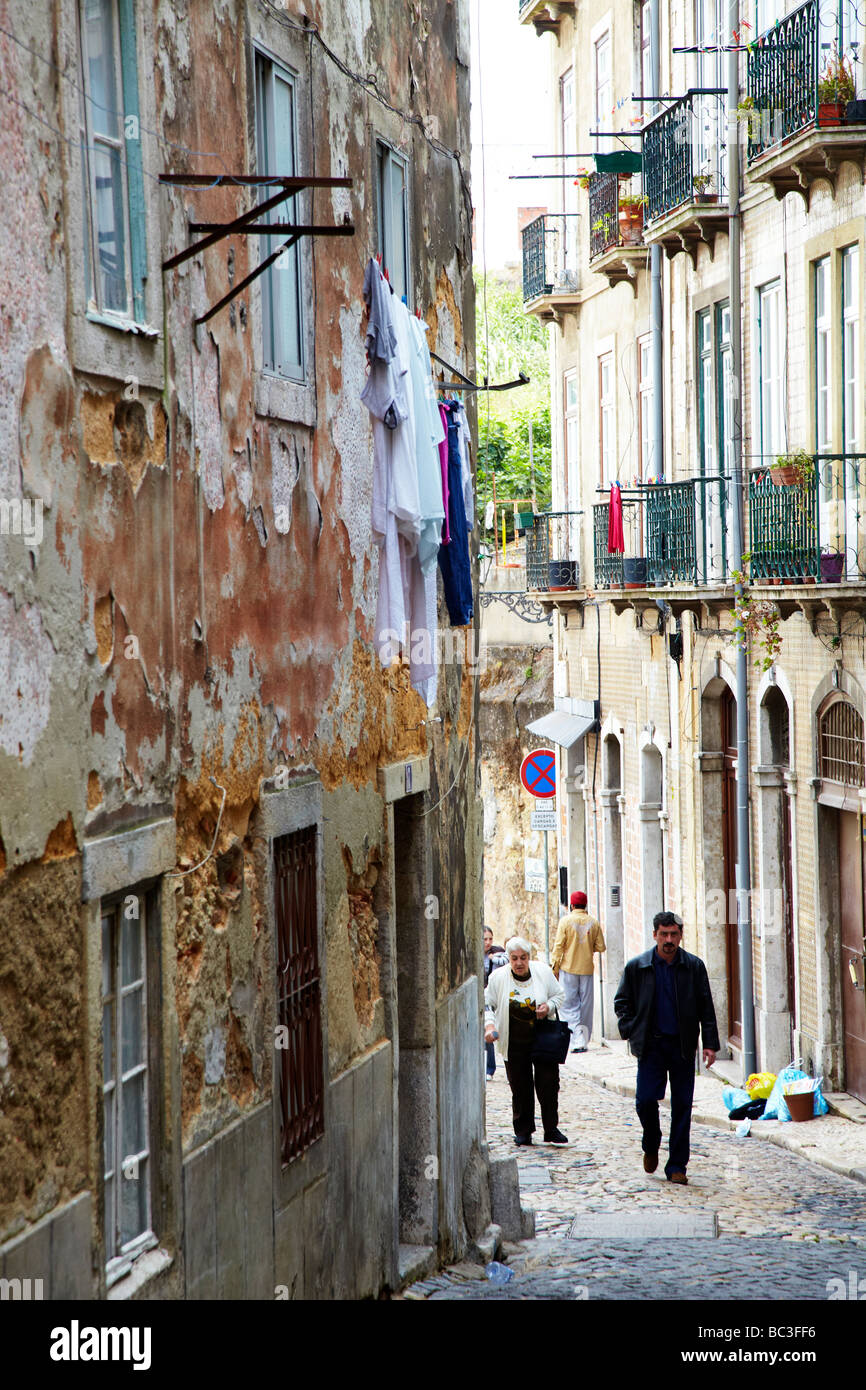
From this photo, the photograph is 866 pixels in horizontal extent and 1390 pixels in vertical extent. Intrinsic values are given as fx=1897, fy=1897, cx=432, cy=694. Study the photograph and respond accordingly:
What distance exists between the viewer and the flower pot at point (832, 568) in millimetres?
15547

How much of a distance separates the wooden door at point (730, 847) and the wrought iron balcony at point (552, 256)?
7.77 m

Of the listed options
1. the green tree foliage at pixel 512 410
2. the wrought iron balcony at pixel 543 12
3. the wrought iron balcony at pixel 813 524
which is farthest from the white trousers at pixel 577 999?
the green tree foliage at pixel 512 410

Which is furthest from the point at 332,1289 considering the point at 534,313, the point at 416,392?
the point at 534,313

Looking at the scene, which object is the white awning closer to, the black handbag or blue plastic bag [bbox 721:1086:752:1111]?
blue plastic bag [bbox 721:1086:752:1111]

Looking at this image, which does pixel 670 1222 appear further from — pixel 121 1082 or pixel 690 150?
pixel 690 150

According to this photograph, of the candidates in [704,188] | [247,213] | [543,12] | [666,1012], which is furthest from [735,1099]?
[543,12]

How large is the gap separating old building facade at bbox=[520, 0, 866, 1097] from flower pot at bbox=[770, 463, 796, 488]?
2cm

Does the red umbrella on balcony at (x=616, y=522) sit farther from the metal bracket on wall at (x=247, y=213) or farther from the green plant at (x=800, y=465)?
the metal bracket on wall at (x=247, y=213)

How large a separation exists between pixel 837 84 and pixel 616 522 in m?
7.07

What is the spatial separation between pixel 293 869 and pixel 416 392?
2856 millimetres

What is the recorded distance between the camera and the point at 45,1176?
17.8ft

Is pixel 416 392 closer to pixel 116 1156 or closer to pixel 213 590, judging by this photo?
pixel 213 590

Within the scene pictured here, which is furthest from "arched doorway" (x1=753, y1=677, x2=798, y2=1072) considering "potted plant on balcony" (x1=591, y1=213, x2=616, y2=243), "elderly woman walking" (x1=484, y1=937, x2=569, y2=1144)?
"potted plant on balcony" (x1=591, y1=213, x2=616, y2=243)

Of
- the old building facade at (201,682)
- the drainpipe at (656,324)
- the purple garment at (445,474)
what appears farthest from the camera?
the drainpipe at (656,324)
